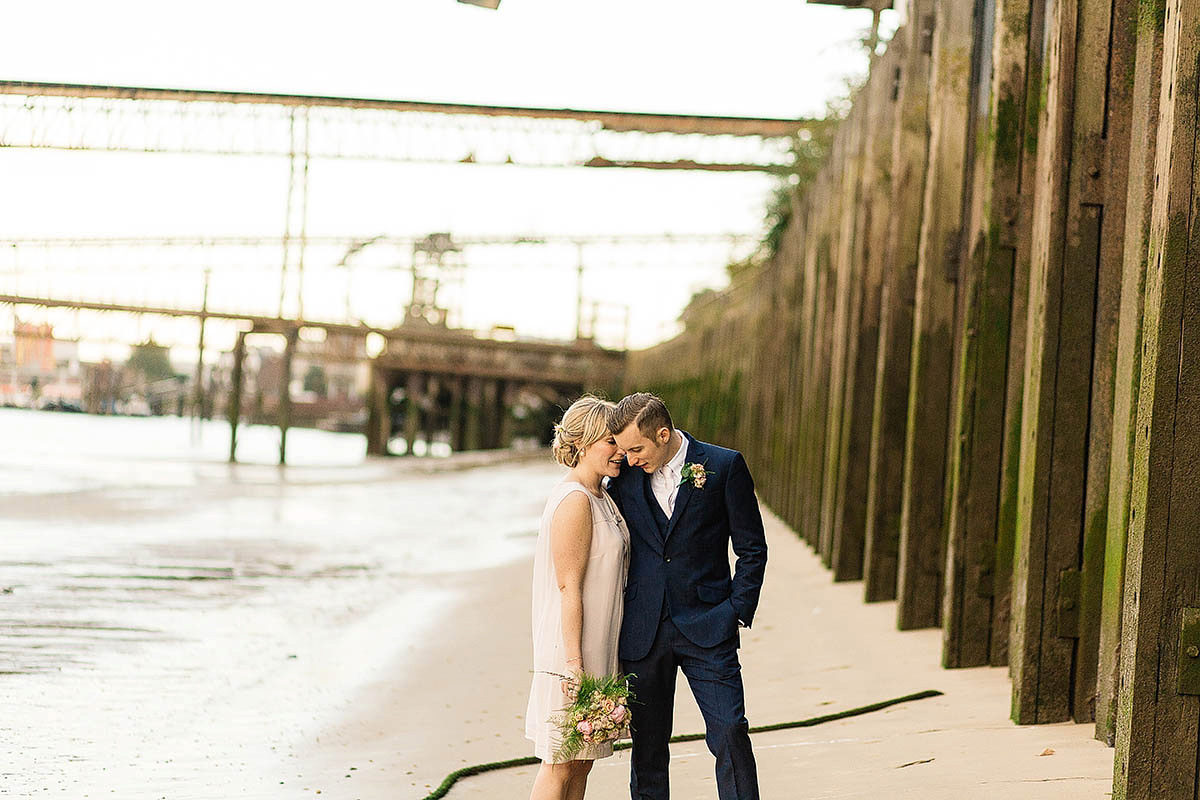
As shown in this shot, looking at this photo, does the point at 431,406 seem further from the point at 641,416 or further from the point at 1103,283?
the point at 641,416

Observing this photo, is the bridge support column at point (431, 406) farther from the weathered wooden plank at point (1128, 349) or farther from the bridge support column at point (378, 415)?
the weathered wooden plank at point (1128, 349)

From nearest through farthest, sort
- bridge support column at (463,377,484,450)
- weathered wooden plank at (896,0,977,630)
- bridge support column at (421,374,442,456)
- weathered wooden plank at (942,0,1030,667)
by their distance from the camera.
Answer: weathered wooden plank at (942,0,1030,667) → weathered wooden plank at (896,0,977,630) → bridge support column at (463,377,484,450) → bridge support column at (421,374,442,456)

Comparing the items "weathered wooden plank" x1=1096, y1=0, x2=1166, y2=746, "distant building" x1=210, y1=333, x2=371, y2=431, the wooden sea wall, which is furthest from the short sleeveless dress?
"distant building" x1=210, y1=333, x2=371, y2=431

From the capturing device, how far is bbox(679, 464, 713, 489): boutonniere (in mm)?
3992

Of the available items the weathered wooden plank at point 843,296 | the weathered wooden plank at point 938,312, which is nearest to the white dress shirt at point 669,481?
the weathered wooden plank at point 938,312

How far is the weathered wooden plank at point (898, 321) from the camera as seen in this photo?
25.7 ft

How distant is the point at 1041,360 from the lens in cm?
484

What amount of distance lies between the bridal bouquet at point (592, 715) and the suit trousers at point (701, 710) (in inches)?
7.1


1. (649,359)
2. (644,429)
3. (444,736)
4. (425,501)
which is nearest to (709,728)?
(644,429)

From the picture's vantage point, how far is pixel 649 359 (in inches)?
1581

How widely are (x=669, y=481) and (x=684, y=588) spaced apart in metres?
0.33

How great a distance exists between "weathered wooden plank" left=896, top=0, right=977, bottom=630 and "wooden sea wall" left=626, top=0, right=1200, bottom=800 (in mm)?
11

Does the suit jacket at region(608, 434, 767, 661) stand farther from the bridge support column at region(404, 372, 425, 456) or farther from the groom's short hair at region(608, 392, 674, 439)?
the bridge support column at region(404, 372, 425, 456)

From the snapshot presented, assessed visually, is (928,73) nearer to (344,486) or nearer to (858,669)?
(858,669)
